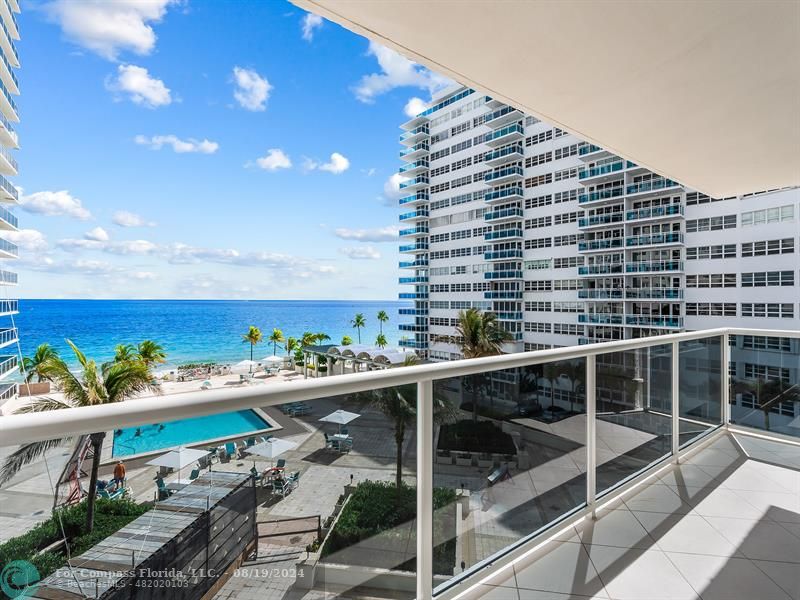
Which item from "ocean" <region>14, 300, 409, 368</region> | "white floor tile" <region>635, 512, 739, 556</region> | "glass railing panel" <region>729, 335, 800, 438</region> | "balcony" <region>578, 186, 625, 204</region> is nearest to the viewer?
"white floor tile" <region>635, 512, 739, 556</region>

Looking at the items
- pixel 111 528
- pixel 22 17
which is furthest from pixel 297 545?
pixel 22 17

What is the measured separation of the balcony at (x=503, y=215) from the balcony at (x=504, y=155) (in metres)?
3.44

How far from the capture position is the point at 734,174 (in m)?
Answer: 3.57

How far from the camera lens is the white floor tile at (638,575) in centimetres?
161

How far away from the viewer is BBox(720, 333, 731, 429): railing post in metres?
3.38

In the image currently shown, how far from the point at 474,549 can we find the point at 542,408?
25.3 inches

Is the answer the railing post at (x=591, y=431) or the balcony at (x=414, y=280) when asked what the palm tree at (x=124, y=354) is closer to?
the railing post at (x=591, y=431)

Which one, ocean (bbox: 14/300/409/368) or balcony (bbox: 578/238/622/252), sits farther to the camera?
ocean (bbox: 14/300/409/368)

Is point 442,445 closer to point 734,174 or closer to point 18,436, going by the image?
point 18,436

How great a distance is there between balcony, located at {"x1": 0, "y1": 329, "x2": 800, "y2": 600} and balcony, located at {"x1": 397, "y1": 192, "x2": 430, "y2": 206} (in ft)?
114

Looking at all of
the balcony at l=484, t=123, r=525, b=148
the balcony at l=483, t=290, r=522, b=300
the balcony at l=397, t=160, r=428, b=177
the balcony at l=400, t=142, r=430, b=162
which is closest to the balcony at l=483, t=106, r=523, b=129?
the balcony at l=484, t=123, r=525, b=148

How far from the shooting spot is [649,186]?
2448cm

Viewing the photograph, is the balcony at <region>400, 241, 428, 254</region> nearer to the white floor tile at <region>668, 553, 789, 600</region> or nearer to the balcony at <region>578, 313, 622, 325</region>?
the balcony at <region>578, 313, 622, 325</region>

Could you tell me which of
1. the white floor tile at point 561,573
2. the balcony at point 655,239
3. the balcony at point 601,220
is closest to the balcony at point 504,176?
the balcony at point 601,220
